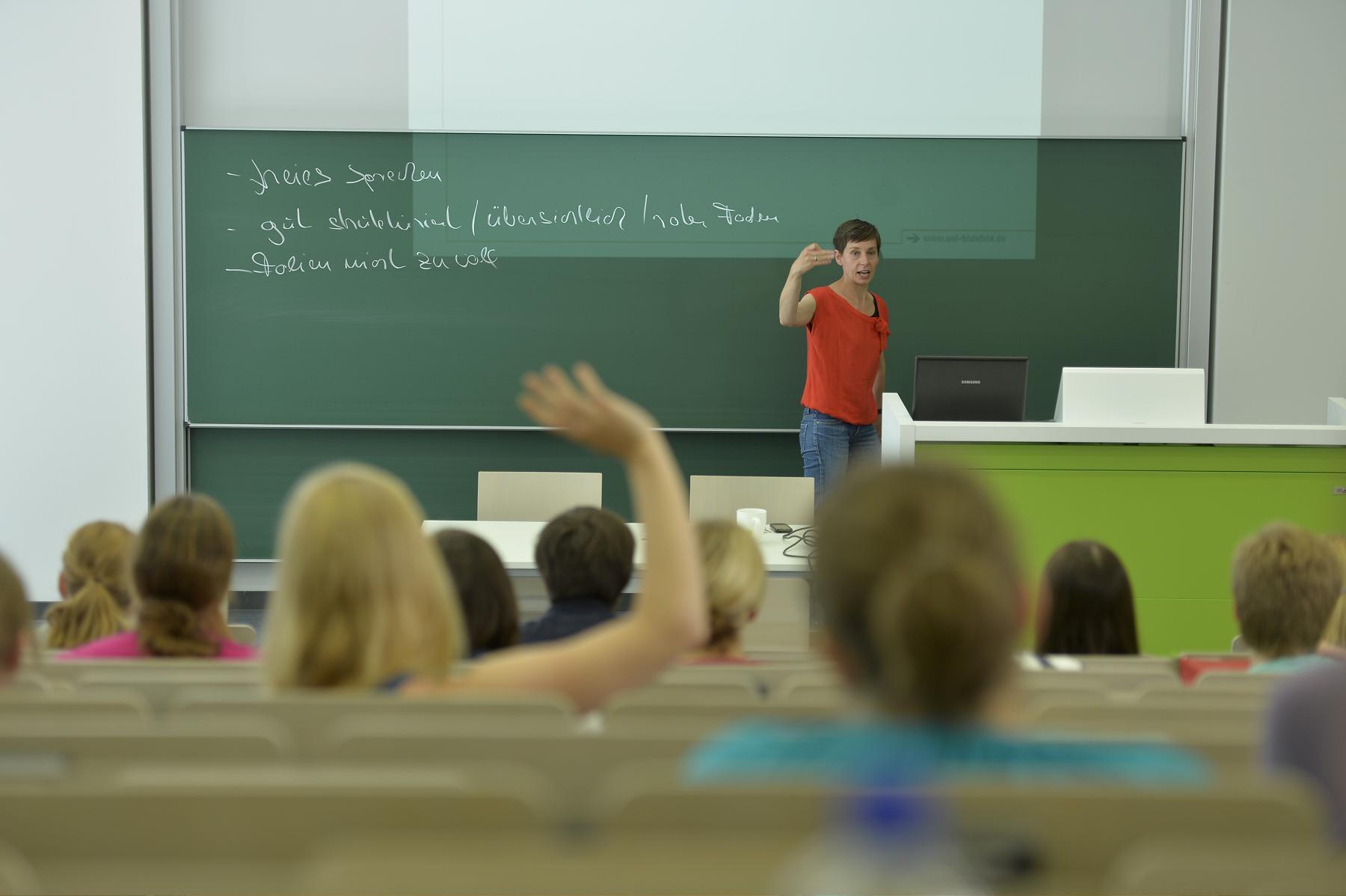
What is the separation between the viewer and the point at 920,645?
963 millimetres

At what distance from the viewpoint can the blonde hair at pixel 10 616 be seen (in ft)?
5.24

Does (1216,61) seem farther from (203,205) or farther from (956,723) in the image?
(956,723)

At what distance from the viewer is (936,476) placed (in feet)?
3.48

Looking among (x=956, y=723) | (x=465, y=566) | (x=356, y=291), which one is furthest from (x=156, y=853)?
(x=356, y=291)

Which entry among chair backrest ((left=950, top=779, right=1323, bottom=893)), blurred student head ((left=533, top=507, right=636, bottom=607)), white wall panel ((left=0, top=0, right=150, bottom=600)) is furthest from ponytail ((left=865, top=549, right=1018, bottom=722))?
white wall panel ((left=0, top=0, right=150, bottom=600))

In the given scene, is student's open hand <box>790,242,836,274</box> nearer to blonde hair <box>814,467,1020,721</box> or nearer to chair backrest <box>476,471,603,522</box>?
chair backrest <box>476,471,603,522</box>

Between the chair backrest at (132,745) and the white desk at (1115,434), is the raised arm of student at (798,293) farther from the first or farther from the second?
the chair backrest at (132,745)

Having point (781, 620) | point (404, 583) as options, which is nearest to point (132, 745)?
point (404, 583)

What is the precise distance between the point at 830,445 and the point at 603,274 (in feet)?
4.49

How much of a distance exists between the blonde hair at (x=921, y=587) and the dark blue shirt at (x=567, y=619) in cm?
137

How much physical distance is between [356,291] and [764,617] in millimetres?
2912

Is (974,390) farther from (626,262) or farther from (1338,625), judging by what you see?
(1338,625)

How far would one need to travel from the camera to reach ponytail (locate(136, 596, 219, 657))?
7.23 feet

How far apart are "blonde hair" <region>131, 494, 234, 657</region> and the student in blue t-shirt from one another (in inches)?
55.2
